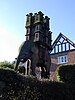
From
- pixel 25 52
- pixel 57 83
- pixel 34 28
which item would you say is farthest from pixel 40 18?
pixel 57 83

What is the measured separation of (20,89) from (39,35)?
5.55m

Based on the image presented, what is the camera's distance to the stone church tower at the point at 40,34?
54.5 ft

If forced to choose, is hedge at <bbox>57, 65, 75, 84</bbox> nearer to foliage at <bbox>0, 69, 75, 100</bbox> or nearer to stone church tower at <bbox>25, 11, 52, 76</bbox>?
stone church tower at <bbox>25, 11, 52, 76</bbox>

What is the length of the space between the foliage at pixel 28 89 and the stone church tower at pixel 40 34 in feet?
8.75

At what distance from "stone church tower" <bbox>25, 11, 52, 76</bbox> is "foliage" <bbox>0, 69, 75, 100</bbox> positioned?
267 centimetres

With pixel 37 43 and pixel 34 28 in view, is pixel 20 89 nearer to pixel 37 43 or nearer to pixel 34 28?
pixel 37 43

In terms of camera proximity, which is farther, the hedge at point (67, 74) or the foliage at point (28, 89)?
the hedge at point (67, 74)

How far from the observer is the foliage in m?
12.0

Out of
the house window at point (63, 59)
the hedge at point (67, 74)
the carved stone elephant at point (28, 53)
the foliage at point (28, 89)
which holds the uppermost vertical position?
the house window at point (63, 59)

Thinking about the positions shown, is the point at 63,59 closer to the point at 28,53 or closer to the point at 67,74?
the point at 67,74

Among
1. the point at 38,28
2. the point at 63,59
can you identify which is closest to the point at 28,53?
the point at 38,28

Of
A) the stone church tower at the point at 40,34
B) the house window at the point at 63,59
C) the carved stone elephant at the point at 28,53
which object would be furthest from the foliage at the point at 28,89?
the house window at the point at 63,59

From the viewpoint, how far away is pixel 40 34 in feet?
56.9

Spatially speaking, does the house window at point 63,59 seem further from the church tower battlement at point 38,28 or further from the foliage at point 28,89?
the foliage at point 28,89
